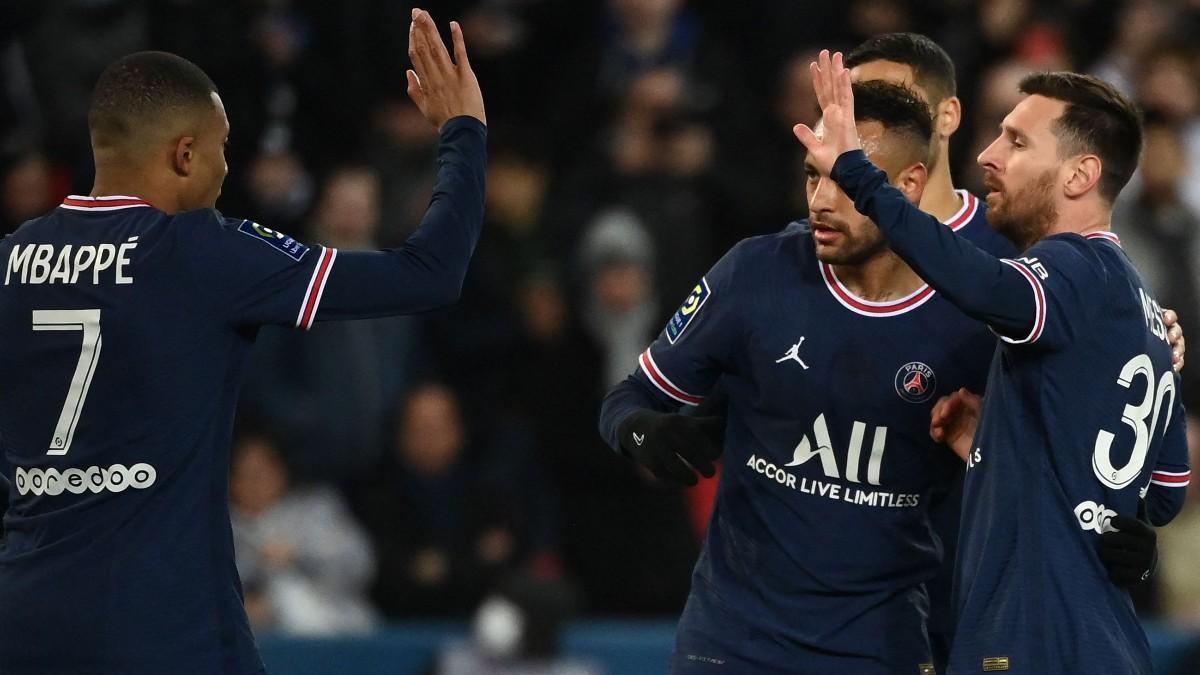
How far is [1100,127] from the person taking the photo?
4535 millimetres

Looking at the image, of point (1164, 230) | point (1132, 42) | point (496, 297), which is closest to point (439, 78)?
point (496, 297)

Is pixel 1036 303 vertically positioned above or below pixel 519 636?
above

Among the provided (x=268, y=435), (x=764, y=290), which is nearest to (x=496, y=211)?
(x=268, y=435)

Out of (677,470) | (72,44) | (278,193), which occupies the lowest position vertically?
(677,470)

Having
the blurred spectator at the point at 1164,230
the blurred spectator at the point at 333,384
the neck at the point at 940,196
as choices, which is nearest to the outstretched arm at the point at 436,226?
the neck at the point at 940,196

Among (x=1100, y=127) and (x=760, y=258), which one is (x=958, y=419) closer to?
(x=760, y=258)

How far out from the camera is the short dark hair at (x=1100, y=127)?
453 cm

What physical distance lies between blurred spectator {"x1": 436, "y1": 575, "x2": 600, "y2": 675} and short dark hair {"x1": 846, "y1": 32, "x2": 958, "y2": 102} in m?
3.16

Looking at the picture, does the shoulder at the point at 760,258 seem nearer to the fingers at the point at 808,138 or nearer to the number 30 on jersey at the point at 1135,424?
the fingers at the point at 808,138

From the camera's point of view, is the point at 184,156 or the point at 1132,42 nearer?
the point at 184,156

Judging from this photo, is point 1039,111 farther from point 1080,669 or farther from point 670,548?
point 670,548

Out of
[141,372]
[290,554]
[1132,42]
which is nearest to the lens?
[141,372]

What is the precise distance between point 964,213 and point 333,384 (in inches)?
168

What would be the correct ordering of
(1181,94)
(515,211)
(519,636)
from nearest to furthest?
(519,636)
(515,211)
(1181,94)
